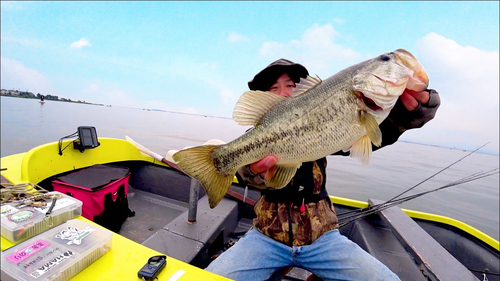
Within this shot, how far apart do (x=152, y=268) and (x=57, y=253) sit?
65 centimetres

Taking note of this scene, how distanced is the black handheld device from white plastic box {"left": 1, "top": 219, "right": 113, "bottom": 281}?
39 centimetres

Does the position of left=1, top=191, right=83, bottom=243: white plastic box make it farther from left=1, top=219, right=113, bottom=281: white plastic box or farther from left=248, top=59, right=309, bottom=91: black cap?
left=248, top=59, right=309, bottom=91: black cap

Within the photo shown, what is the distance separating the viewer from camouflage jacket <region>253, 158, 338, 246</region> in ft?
6.99

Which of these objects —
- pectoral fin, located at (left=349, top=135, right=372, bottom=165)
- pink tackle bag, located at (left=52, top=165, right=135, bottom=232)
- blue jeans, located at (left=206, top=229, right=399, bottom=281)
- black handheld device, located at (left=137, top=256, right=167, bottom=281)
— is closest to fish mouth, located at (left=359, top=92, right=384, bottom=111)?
pectoral fin, located at (left=349, top=135, right=372, bottom=165)

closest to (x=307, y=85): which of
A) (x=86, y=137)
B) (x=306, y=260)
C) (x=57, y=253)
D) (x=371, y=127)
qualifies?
(x=371, y=127)

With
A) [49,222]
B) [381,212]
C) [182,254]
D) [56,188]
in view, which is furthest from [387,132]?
[56,188]

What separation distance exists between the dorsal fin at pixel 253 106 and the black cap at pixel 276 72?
0.79 m

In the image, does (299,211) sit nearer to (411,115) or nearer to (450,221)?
(411,115)

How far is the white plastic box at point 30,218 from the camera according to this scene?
1.56 metres

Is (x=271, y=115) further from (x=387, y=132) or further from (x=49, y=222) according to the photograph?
(x=49, y=222)

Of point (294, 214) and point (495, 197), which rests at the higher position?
point (294, 214)

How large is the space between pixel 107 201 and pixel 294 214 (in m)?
3.08

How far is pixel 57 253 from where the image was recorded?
147cm

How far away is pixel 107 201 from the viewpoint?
350 cm
